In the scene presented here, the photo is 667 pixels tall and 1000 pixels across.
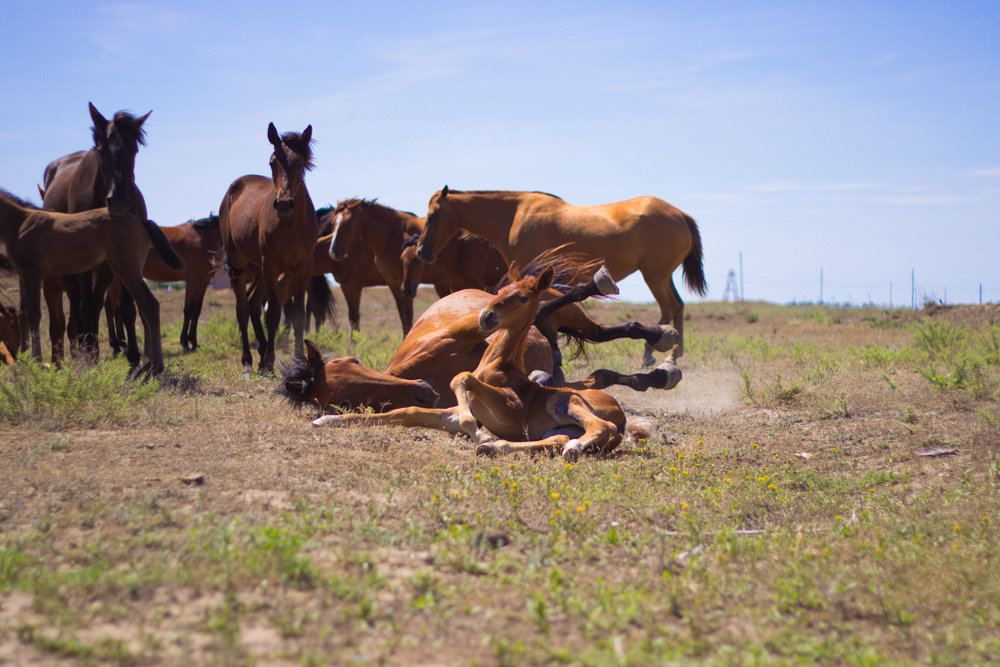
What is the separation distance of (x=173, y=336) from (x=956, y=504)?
15994 mm

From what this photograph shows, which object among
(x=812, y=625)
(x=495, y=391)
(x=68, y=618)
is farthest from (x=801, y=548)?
(x=68, y=618)

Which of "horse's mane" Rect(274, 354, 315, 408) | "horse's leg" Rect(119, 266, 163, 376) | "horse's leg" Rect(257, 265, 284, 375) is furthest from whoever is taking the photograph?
"horse's leg" Rect(257, 265, 284, 375)

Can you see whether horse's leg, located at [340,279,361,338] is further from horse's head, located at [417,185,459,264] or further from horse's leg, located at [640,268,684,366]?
horse's leg, located at [640,268,684,366]

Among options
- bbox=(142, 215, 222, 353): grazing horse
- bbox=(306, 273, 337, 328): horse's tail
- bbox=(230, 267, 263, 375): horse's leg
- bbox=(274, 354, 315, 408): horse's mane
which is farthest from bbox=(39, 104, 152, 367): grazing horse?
bbox=(306, 273, 337, 328): horse's tail

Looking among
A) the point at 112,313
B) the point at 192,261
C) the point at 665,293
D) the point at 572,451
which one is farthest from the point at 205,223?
the point at 572,451

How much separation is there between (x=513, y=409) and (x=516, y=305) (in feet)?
2.40

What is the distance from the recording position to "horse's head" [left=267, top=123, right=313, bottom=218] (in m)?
8.70

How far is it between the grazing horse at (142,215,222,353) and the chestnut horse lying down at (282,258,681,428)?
28.8 ft

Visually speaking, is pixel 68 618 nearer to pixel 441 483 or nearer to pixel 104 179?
pixel 441 483

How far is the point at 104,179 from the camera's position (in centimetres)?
820

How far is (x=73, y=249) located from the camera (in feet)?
24.9

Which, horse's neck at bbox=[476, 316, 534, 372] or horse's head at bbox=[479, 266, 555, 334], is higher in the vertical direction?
horse's head at bbox=[479, 266, 555, 334]

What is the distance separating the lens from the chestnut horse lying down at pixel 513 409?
5.16 metres

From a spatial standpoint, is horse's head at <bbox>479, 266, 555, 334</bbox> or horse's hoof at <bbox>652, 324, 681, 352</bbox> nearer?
horse's head at <bbox>479, 266, 555, 334</bbox>
